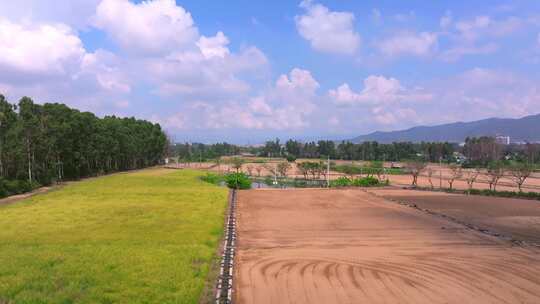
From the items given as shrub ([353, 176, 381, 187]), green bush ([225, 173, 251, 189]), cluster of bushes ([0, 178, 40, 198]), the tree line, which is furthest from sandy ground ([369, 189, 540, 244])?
the tree line

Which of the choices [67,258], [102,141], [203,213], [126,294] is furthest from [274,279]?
[102,141]

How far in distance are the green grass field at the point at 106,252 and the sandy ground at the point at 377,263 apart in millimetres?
1726

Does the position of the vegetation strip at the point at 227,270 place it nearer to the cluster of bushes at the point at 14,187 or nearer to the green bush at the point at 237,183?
the cluster of bushes at the point at 14,187

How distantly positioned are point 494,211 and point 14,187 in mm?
36433

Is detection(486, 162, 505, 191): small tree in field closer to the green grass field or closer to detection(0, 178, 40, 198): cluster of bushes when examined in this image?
the green grass field

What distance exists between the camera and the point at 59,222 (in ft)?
64.7

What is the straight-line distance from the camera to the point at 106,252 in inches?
542

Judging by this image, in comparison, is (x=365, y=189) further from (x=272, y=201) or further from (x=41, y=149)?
(x=41, y=149)

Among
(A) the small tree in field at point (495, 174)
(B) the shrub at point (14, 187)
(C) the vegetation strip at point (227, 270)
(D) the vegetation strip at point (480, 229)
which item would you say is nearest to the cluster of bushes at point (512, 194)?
(A) the small tree in field at point (495, 174)

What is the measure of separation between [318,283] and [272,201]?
2184cm

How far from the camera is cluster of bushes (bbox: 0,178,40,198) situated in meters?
32.2

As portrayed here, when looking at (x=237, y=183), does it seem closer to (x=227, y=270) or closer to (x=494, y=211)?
(x=494, y=211)

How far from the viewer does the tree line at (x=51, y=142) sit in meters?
36.3

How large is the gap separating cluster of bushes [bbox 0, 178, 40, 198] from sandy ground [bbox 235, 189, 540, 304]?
68.4 ft
